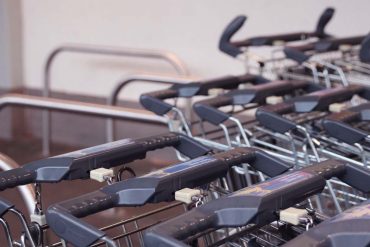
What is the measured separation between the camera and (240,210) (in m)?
1.10

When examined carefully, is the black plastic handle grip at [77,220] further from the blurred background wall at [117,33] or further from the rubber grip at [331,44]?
the blurred background wall at [117,33]

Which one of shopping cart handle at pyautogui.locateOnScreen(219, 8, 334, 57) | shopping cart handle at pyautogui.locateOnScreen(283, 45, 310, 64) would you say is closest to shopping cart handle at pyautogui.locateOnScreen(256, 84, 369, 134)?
shopping cart handle at pyautogui.locateOnScreen(283, 45, 310, 64)

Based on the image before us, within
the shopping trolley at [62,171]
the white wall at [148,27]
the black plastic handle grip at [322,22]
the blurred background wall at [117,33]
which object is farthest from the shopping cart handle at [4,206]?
the white wall at [148,27]

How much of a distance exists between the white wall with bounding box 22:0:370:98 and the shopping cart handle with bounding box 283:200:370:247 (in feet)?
12.6

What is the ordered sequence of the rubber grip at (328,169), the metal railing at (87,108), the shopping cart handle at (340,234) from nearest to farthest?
the shopping cart handle at (340,234), the rubber grip at (328,169), the metal railing at (87,108)

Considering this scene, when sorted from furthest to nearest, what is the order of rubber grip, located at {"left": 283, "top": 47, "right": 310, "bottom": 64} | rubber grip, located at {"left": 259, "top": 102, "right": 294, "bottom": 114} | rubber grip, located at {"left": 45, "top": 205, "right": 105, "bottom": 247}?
rubber grip, located at {"left": 283, "top": 47, "right": 310, "bottom": 64}, rubber grip, located at {"left": 259, "top": 102, "right": 294, "bottom": 114}, rubber grip, located at {"left": 45, "top": 205, "right": 105, "bottom": 247}

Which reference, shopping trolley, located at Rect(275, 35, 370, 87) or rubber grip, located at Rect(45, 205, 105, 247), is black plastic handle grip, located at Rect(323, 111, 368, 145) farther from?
shopping trolley, located at Rect(275, 35, 370, 87)

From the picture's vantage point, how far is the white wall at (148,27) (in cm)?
495

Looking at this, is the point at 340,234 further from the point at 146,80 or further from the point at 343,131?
the point at 146,80

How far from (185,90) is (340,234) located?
111 centimetres

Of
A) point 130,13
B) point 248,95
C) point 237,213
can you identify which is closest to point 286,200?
point 237,213

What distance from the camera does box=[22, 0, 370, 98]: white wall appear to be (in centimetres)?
495

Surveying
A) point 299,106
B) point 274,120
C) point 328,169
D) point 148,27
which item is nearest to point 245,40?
point 299,106

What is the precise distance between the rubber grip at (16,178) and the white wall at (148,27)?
3.73m
